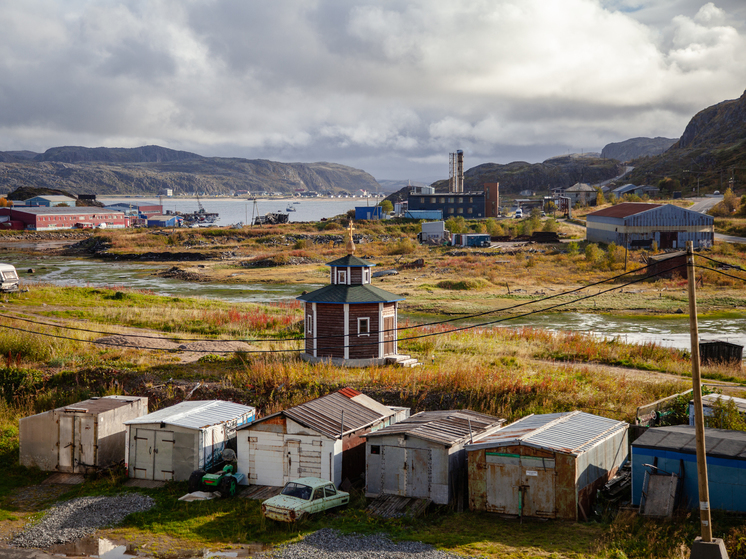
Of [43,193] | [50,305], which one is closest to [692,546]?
[50,305]

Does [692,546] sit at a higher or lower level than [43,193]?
lower

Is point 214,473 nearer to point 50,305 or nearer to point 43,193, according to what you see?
point 50,305

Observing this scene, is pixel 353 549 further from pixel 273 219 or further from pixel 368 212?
pixel 273 219

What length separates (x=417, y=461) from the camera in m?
17.4

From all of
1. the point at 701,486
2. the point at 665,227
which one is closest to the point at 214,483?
the point at 701,486

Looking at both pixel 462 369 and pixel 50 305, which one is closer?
pixel 462 369

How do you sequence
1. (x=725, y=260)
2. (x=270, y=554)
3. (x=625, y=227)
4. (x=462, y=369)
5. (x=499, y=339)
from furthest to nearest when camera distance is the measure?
1. (x=625, y=227)
2. (x=725, y=260)
3. (x=499, y=339)
4. (x=462, y=369)
5. (x=270, y=554)

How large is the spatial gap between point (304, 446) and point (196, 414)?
161 inches

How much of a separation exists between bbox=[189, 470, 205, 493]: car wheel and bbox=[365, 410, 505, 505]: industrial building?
4.57 meters

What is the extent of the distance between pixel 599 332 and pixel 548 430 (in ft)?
83.5

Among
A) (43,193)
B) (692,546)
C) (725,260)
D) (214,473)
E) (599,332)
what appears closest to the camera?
(692,546)

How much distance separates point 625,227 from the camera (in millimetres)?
75125

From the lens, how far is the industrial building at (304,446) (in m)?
18.3

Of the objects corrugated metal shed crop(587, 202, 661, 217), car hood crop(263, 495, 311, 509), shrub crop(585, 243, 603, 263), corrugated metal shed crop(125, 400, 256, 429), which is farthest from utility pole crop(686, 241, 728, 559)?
corrugated metal shed crop(587, 202, 661, 217)
